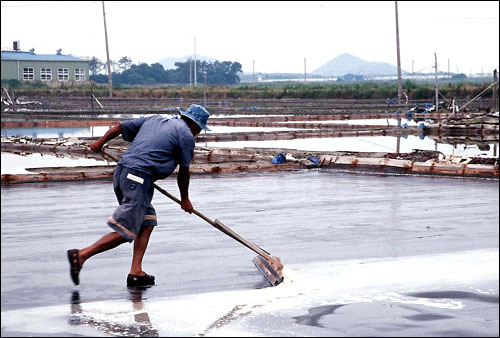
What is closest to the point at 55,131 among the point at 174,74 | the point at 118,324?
the point at 118,324

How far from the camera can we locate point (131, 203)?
259 inches

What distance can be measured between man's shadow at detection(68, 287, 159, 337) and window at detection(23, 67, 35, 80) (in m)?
89.8

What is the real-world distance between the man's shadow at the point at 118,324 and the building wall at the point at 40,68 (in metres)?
86.4

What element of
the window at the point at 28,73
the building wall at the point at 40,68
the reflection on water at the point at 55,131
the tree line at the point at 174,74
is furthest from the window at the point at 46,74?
the reflection on water at the point at 55,131

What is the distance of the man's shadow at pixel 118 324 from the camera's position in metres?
5.28

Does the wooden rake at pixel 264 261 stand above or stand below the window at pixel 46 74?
below

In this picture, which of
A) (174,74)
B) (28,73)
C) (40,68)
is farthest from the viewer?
(174,74)

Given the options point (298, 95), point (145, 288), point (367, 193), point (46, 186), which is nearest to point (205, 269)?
point (145, 288)

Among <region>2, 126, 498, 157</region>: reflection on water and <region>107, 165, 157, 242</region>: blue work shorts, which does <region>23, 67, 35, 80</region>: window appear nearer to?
<region>2, 126, 498, 157</region>: reflection on water

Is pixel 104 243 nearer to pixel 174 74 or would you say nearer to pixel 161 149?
pixel 161 149

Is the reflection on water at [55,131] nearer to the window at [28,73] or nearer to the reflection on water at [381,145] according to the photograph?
the reflection on water at [381,145]

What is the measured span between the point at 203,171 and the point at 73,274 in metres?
9.26

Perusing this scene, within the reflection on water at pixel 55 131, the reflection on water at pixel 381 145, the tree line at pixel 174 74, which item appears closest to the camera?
the reflection on water at pixel 381 145

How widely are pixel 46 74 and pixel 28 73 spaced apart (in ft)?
6.89
